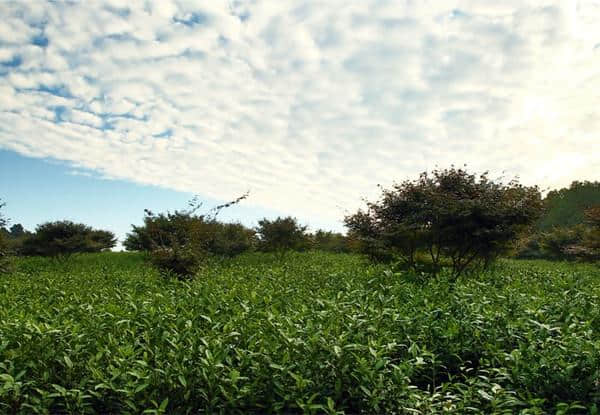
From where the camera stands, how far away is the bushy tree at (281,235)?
67.9 feet

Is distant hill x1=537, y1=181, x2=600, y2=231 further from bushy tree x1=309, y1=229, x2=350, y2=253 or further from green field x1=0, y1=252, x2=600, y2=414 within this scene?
green field x1=0, y1=252, x2=600, y2=414

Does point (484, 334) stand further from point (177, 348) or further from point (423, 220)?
point (423, 220)

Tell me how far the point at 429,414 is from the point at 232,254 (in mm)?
19188

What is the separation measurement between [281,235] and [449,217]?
464 inches

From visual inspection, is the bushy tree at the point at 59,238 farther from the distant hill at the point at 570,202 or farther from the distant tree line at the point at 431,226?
the distant hill at the point at 570,202

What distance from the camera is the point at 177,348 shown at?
10.7 feet

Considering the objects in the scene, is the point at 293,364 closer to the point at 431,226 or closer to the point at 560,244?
the point at 431,226

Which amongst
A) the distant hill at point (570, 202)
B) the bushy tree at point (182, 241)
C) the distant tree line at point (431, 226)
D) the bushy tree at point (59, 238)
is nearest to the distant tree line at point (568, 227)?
the distant hill at point (570, 202)

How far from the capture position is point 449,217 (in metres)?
9.99

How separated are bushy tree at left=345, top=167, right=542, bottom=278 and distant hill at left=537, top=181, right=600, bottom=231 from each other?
31.3m

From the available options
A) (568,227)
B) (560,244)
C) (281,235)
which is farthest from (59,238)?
(568,227)

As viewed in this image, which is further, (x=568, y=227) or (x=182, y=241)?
(x=568, y=227)

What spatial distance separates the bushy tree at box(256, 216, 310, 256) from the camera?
815 inches

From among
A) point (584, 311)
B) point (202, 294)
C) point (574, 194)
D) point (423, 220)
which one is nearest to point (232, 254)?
point (423, 220)
